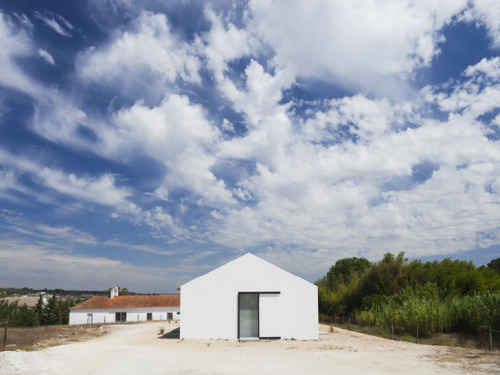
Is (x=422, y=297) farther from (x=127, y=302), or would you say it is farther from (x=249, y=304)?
(x=127, y=302)

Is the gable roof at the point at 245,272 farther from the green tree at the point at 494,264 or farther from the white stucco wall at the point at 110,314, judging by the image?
the green tree at the point at 494,264

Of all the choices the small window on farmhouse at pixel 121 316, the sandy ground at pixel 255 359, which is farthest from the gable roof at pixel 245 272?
the small window on farmhouse at pixel 121 316

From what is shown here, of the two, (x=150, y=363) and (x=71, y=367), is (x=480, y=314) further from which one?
(x=71, y=367)

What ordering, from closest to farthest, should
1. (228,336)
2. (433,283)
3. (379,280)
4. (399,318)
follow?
(228,336)
(399,318)
(433,283)
(379,280)

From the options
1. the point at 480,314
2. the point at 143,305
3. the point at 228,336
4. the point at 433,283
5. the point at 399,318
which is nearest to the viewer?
the point at 480,314

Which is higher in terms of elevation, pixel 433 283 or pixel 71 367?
pixel 433 283

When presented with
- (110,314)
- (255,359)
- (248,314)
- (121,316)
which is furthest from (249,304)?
(110,314)

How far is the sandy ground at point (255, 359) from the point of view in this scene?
11.6m

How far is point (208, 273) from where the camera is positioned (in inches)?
806

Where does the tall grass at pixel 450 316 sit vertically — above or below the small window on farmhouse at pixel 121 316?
above

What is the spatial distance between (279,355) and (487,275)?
20013 millimetres

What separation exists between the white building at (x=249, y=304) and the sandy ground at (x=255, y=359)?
4.69ft

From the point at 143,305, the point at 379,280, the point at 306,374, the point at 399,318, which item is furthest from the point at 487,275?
the point at 143,305

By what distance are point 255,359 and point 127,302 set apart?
37383 mm
